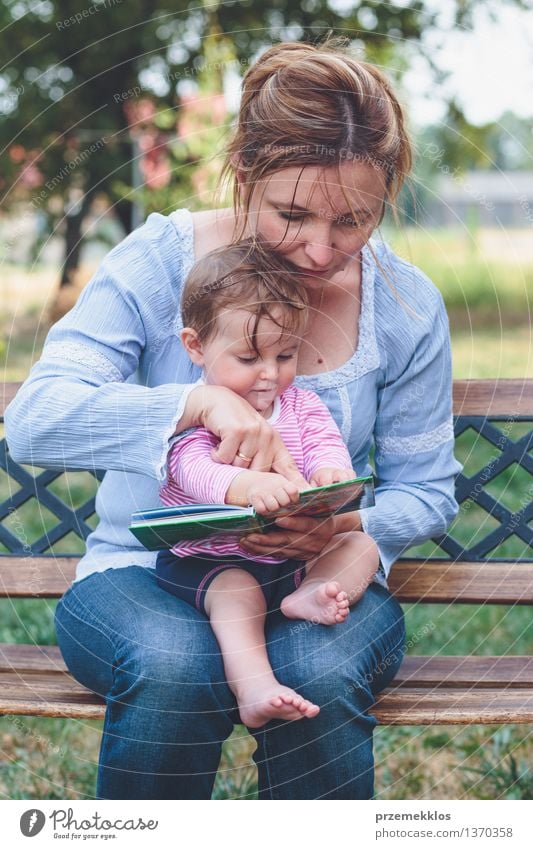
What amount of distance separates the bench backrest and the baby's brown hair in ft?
2.51

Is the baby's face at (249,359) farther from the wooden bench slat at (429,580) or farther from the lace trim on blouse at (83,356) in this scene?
the wooden bench slat at (429,580)

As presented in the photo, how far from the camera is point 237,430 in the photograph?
202 centimetres

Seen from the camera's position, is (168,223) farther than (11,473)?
No

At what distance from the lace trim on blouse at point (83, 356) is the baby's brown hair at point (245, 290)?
19 centimetres

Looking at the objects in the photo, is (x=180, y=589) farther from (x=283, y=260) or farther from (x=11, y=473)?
(x=11, y=473)

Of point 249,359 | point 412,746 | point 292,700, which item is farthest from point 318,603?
point 412,746

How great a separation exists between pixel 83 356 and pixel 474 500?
1188 millimetres

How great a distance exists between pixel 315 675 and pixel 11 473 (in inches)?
49.2

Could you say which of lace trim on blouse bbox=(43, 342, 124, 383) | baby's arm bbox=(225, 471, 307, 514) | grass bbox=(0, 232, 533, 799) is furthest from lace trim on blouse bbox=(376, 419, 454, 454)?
lace trim on blouse bbox=(43, 342, 124, 383)

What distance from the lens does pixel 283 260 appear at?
2186 mm

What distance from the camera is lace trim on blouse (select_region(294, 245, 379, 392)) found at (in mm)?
2355

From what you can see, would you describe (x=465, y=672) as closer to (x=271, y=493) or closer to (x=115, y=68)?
(x=271, y=493)

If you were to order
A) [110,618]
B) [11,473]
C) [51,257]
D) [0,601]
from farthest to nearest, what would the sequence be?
[51,257]
[0,601]
[11,473]
[110,618]
